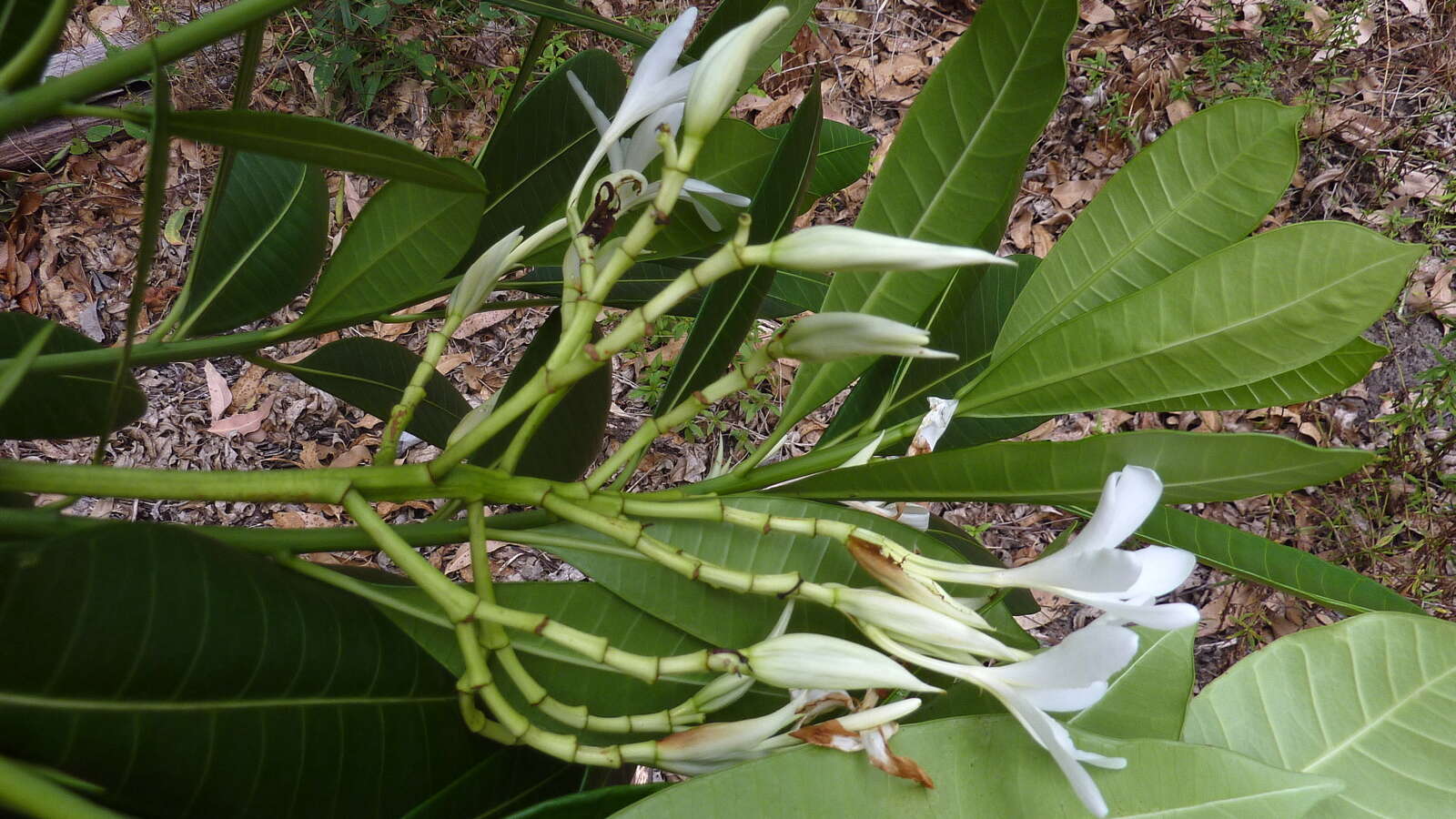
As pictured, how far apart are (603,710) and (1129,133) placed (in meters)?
2.60

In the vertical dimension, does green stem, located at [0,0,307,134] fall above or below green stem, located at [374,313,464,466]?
above

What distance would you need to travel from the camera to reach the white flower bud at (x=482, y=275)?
615 mm

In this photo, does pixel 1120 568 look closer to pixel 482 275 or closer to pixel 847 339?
pixel 847 339

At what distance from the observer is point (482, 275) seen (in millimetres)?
617

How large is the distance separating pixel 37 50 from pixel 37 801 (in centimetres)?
32

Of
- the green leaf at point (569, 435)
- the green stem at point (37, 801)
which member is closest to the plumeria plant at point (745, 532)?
the green stem at point (37, 801)

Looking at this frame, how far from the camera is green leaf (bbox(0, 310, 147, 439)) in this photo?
767mm

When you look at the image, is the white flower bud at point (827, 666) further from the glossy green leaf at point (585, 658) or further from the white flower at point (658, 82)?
the white flower at point (658, 82)

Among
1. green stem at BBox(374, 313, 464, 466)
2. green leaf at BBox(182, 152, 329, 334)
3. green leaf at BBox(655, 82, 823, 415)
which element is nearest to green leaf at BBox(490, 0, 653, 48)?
green leaf at BBox(655, 82, 823, 415)

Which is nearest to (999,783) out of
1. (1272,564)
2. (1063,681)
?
(1063,681)

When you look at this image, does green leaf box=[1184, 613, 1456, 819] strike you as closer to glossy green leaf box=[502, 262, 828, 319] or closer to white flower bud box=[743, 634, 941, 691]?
Answer: white flower bud box=[743, 634, 941, 691]

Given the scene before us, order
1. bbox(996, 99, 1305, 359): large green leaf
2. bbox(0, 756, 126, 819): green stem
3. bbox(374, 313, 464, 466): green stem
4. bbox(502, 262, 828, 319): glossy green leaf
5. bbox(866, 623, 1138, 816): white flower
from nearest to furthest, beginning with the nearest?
bbox(0, 756, 126, 819): green stem
bbox(866, 623, 1138, 816): white flower
bbox(374, 313, 464, 466): green stem
bbox(996, 99, 1305, 359): large green leaf
bbox(502, 262, 828, 319): glossy green leaf

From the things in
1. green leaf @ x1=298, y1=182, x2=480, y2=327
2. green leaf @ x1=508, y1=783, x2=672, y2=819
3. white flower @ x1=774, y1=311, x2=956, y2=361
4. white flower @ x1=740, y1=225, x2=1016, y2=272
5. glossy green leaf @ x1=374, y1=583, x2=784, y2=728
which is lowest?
green leaf @ x1=508, y1=783, x2=672, y2=819

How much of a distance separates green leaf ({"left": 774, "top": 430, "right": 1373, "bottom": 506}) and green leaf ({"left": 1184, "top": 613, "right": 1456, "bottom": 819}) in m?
0.13
